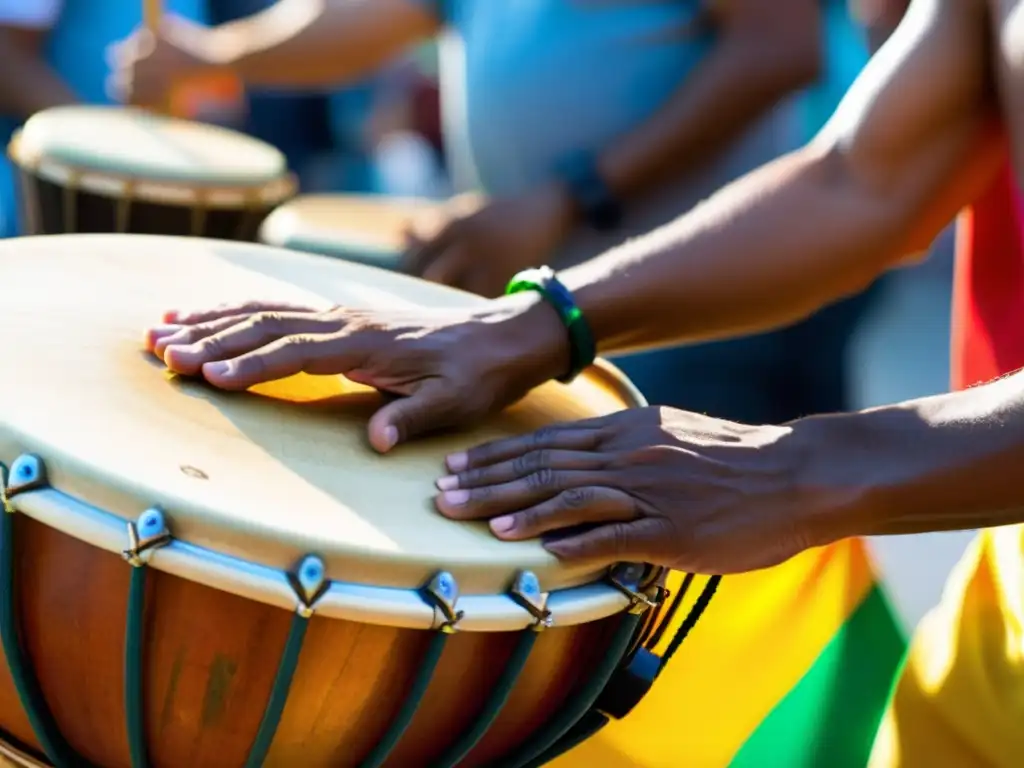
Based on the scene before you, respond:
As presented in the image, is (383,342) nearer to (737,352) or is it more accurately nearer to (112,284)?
(112,284)

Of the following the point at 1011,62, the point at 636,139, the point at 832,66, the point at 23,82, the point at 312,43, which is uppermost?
the point at 312,43

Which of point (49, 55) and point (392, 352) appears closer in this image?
point (392, 352)

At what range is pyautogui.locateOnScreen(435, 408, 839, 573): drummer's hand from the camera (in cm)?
92

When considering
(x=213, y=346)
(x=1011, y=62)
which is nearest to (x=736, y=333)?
(x=1011, y=62)

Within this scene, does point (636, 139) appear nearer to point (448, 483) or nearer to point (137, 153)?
point (137, 153)

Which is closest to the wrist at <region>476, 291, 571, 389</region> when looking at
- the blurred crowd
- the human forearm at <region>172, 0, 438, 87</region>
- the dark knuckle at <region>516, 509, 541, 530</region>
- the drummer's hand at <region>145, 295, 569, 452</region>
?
the drummer's hand at <region>145, 295, 569, 452</region>

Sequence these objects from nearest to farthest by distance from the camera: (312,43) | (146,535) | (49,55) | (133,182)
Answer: (146,535) → (133,182) → (312,43) → (49,55)

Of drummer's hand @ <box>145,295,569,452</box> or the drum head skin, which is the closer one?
drummer's hand @ <box>145,295,569,452</box>

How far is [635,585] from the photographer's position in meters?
0.94

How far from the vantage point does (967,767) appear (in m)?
1.08

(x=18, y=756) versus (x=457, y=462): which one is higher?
(x=457, y=462)

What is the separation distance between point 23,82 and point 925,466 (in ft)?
7.56

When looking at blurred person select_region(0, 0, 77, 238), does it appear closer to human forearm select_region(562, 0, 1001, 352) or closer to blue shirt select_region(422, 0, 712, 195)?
blue shirt select_region(422, 0, 712, 195)

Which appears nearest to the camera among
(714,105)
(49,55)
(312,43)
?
(714,105)
